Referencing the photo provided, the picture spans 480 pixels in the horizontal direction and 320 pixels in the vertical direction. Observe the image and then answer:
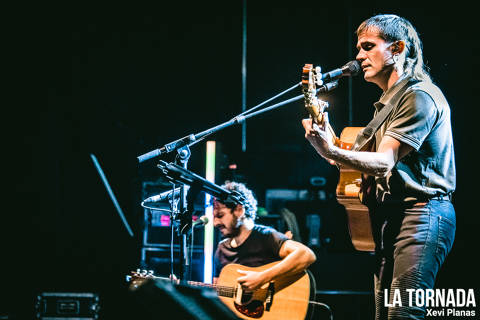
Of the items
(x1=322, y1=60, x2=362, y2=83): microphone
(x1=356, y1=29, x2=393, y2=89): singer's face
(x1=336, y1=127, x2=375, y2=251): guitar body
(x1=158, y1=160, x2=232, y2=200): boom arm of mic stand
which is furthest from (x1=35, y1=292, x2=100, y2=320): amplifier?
(x1=356, y1=29, x2=393, y2=89): singer's face

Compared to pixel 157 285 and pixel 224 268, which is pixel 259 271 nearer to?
pixel 224 268

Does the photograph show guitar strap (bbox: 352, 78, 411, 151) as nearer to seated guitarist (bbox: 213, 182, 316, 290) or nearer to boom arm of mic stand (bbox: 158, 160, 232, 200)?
boom arm of mic stand (bbox: 158, 160, 232, 200)

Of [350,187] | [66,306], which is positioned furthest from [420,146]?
[66,306]

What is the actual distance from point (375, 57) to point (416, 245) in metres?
1.01

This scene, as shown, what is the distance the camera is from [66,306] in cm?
412

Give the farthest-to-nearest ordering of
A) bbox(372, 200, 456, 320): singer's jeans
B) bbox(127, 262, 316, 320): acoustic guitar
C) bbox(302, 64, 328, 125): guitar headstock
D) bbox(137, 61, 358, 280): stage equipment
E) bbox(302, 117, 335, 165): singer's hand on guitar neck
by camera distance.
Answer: bbox(127, 262, 316, 320): acoustic guitar
bbox(137, 61, 358, 280): stage equipment
bbox(302, 64, 328, 125): guitar headstock
bbox(302, 117, 335, 165): singer's hand on guitar neck
bbox(372, 200, 456, 320): singer's jeans

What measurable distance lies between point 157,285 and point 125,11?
5.94 meters

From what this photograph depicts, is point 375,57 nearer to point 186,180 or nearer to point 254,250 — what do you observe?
point 186,180

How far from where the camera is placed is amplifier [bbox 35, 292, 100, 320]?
4070 mm

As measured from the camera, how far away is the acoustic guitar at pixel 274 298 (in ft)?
12.1

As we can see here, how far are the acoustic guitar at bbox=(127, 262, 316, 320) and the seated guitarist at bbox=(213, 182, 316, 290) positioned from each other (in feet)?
0.23

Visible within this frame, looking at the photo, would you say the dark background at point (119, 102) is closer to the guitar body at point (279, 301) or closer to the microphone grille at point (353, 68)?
the guitar body at point (279, 301)

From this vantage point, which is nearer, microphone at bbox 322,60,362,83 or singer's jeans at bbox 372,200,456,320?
singer's jeans at bbox 372,200,456,320

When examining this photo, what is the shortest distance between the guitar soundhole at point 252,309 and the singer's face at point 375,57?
2208 millimetres
